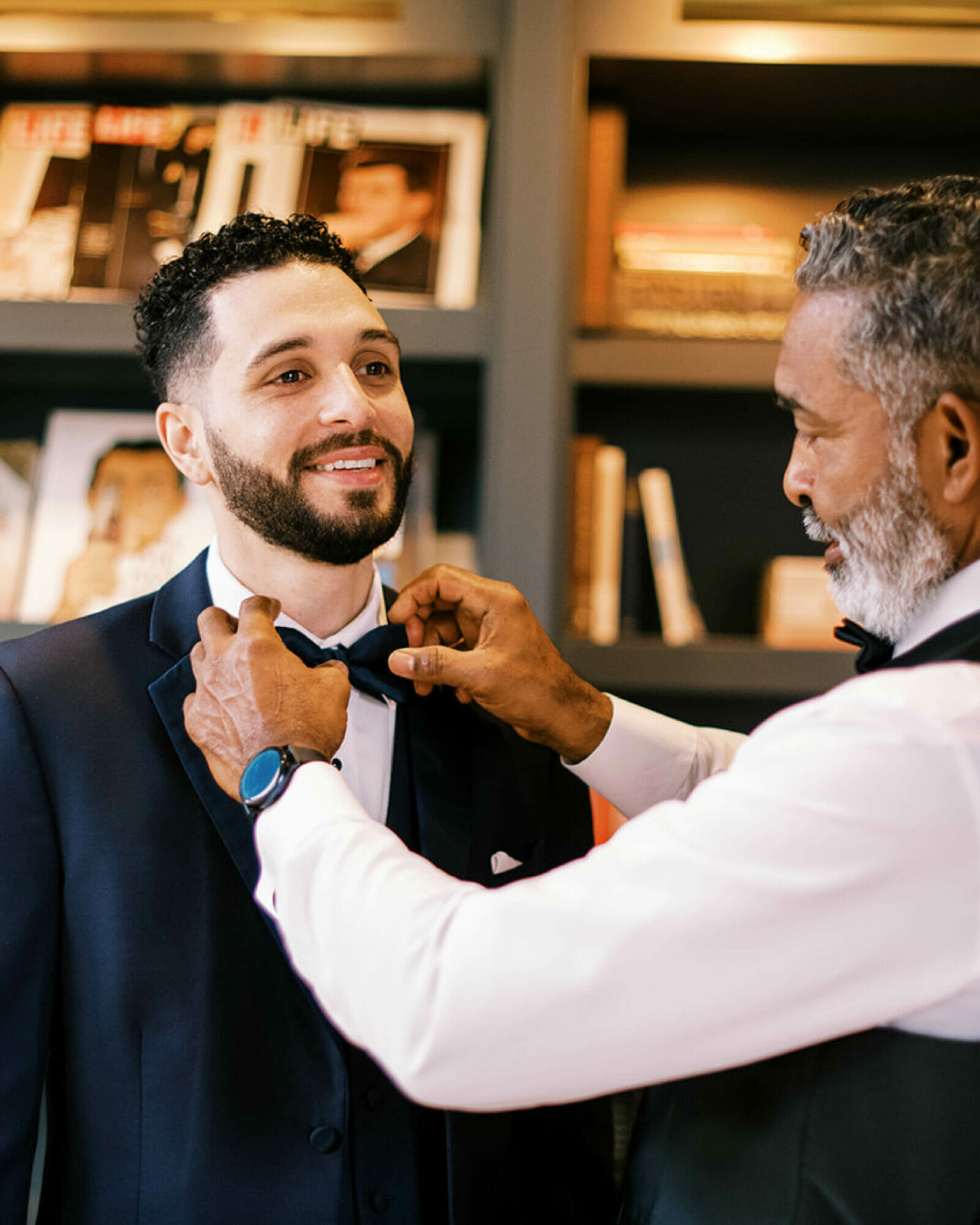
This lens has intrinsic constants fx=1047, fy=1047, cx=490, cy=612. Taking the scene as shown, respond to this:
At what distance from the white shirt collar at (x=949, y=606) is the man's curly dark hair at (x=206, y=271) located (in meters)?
0.84

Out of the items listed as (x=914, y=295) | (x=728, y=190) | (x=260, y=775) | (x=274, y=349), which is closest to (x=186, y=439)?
(x=274, y=349)

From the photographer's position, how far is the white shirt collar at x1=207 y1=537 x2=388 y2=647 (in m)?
1.31

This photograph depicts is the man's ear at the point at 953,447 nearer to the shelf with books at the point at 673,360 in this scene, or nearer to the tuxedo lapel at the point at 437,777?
the tuxedo lapel at the point at 437,777

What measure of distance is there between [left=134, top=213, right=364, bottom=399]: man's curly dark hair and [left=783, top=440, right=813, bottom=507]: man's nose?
0.65m

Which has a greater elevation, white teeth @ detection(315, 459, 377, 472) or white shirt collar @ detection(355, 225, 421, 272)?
white shirt collar @ detection(355, 225, 421, 272)

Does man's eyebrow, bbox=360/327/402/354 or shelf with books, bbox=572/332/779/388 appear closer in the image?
man's eyebrow, bbox=360/327/402/354

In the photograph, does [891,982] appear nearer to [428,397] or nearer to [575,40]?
[428,397]

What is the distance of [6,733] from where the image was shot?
1.14 meters

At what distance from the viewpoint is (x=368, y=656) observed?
1.26 metres

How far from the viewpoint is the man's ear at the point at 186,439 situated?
1.35 m

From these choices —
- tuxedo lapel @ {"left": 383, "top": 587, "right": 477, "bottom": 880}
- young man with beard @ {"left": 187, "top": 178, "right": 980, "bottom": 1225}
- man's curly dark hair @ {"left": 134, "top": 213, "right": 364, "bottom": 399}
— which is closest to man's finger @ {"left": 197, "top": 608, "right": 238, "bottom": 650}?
young man with beard @ {"left": 187, "top": 178, "right": 980, "bottom": 1225}

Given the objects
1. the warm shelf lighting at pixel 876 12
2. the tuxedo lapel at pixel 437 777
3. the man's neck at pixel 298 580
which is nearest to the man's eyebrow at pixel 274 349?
the man's neck at pixel 298 580

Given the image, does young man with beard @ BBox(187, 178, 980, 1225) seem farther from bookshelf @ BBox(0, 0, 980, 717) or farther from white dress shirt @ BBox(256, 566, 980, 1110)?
bookshelf @ BBox(0, 0, 980, 717)

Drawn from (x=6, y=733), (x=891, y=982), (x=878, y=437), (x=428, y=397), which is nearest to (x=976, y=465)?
(x=878, y=437)
